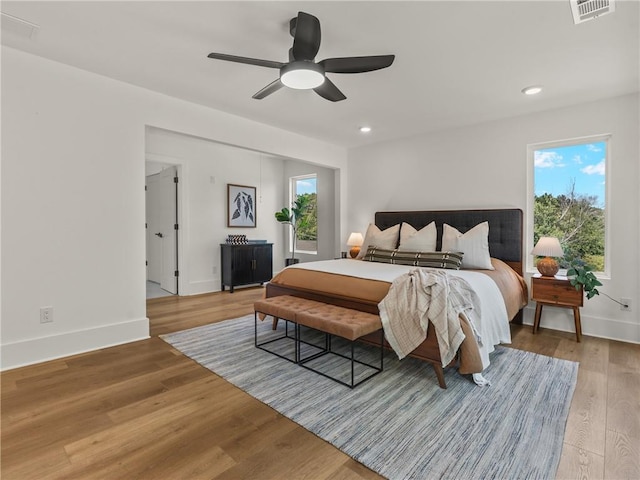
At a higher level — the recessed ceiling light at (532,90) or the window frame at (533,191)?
the recessed ceiling light at (532,90)

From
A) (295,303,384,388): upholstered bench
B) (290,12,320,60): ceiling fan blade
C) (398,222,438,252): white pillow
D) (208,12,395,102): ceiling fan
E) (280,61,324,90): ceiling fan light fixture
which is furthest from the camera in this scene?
(398,222,438,252): white pillow

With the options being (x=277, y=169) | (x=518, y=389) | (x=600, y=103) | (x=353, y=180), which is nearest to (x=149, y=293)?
(x=277, y=169)

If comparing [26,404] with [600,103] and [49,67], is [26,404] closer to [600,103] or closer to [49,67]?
[49,67]

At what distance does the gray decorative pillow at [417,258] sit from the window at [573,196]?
1155 mm

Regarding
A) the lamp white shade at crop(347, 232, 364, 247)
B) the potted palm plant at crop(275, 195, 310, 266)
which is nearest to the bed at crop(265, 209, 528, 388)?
the lamp white shade at crop(347, 232, 364, 247)

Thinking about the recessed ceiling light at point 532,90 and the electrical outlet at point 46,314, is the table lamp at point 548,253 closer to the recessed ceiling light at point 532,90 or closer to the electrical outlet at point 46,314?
the recessed ceiling light at point 532,90

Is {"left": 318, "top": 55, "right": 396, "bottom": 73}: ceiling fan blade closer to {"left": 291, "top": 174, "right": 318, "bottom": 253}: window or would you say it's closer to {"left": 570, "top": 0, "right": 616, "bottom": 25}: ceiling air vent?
{"left": 570, "top": 0, "right": 616, "bottom": 25}: ceiling air vent

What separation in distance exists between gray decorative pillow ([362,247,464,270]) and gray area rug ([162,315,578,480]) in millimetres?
1019

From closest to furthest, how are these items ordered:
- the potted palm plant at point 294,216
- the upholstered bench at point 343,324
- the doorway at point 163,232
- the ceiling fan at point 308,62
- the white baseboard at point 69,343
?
1. the ceiling fan at point 308,62
2. the upholstered bench at point 343,324
3. the white baseboard at point 69,343
4. the doorway at point 163,232
5. the potted palm plant at point 294,216

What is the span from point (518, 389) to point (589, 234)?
7.70 ft

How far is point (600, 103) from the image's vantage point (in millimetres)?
3434

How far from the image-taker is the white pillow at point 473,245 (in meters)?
3.60

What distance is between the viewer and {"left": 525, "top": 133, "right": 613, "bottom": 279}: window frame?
3.41 meters

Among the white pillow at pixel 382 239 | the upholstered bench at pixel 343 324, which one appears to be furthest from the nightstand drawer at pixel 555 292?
the upholstered bench at pixel 343 324
